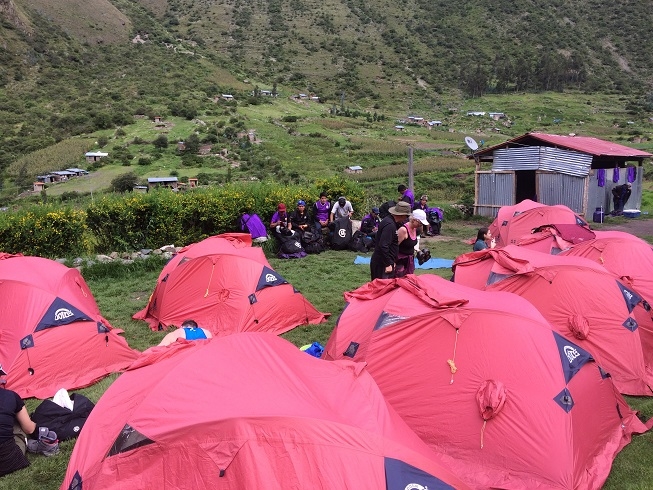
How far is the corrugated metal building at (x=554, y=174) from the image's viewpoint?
66.7ft

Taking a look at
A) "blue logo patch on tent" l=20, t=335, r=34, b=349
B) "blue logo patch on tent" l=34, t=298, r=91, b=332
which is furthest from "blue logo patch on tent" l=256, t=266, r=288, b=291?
"blue logo patch on tent" l=20, t=335, r=34, b=349

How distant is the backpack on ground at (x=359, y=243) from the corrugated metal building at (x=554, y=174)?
30.0ft

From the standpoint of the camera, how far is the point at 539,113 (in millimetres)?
70688

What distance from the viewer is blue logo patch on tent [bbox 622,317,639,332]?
6.56 meters

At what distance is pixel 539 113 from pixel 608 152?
53.9m

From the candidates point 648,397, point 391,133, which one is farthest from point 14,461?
point 391,133

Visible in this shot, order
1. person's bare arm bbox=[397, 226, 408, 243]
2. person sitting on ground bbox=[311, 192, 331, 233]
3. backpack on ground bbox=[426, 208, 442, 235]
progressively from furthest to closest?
backpack on ground bbox=[426, 208, 442, 235] → person sitting on ground bbox=[311, 192, 331, 233] → person's bare arm bbox=[397, 226, 408, 243]

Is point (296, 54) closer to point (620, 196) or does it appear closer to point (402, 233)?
point (620, 196)

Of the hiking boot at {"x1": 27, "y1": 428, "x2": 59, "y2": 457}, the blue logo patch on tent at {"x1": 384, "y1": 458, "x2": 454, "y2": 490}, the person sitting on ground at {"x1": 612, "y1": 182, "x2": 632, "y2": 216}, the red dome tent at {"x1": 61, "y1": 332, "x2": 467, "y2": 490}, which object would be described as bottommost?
the person sitting on ground at {"x1": 612, "y1": 182, "x2": 632, "y2": 216}

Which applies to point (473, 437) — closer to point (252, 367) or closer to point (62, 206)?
point (252, 367)

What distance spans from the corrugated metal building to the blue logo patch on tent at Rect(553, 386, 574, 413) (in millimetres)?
17009

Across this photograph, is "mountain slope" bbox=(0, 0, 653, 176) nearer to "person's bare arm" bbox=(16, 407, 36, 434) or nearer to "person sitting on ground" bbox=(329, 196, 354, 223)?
"person sitting on ground" bbox=(329, 196, 354, 223)

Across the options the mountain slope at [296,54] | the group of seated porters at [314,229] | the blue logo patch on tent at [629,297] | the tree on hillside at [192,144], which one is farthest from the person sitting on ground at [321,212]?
the mountain slope at [296,54]

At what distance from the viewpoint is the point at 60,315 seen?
6.93 metres
